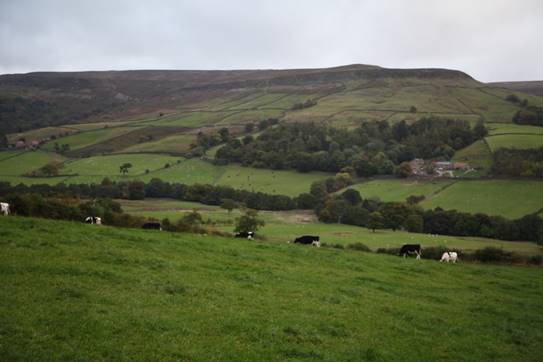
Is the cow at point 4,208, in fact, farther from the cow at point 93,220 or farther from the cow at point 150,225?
the cow at point 150,225

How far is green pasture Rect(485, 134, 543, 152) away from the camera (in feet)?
345

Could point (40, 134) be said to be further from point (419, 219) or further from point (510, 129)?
point (510, 129)

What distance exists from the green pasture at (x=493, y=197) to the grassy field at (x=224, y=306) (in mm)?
56022

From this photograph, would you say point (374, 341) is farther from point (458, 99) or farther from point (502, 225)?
point (458, 99)

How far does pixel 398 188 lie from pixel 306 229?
34.3 metres

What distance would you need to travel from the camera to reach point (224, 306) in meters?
15.7

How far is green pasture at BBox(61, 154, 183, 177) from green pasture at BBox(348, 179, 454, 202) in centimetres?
5179

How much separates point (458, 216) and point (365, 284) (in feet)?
187

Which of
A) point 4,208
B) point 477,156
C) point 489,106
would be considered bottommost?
point 4,208

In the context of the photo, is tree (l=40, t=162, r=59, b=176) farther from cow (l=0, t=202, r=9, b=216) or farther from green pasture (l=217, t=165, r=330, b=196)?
cow (l=0, t=202, r=9, b=216)

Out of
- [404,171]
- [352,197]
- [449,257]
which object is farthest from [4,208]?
[404,171]

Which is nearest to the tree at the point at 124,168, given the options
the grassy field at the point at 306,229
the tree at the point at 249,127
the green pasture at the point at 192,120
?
the grassy field at the point at 306,229

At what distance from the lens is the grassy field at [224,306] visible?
12.0 meters

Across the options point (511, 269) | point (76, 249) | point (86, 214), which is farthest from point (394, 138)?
point (76, 249)
